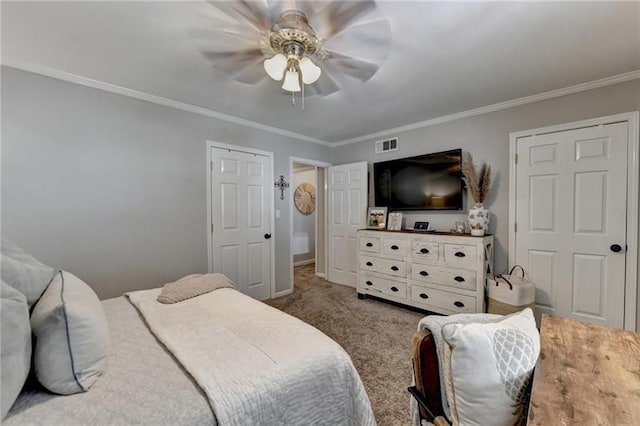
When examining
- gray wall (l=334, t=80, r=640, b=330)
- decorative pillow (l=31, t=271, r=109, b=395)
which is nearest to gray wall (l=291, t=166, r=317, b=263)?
gray wall (l=334, t=80, r=640, b=330)

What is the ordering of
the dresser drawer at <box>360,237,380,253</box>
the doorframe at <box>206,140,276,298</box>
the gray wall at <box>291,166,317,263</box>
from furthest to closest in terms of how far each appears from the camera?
1. the gray wall at <box>291,166,317,263</box>
2. the dresser drawer at <box>360,237,380,253</box>
3. the doorframe at <box>206,140,276,298</box>

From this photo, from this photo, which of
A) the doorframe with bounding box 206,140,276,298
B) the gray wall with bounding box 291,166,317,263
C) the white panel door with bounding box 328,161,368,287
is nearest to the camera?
the doorframe with bounding box 206,140,276,298

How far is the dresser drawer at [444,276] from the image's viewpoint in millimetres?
2820

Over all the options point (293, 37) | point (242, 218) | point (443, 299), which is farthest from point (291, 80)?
point (443, 299)

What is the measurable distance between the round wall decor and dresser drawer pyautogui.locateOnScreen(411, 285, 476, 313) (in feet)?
11.9

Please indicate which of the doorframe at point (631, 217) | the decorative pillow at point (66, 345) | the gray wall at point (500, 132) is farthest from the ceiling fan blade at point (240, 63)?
the doorframe at point (631, 217)

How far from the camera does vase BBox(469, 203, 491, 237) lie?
2.93 metres

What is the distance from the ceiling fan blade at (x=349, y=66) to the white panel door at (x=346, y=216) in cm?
198

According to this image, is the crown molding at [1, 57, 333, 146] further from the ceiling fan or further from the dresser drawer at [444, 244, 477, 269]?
the dresser drawer at [444, 244, 477, 269]

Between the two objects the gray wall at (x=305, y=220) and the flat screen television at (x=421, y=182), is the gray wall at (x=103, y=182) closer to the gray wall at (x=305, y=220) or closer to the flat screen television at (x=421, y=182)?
the flat screen television at (x=421, y=182)

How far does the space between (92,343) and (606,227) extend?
12.6ft

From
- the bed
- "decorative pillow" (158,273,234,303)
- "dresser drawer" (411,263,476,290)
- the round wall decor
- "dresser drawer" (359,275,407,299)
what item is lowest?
"dresser drawer" (359,275,407,299)

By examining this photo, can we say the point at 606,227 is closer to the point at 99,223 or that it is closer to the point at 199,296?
the point at 199,296

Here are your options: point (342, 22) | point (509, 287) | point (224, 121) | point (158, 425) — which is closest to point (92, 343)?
point (158, 425)
